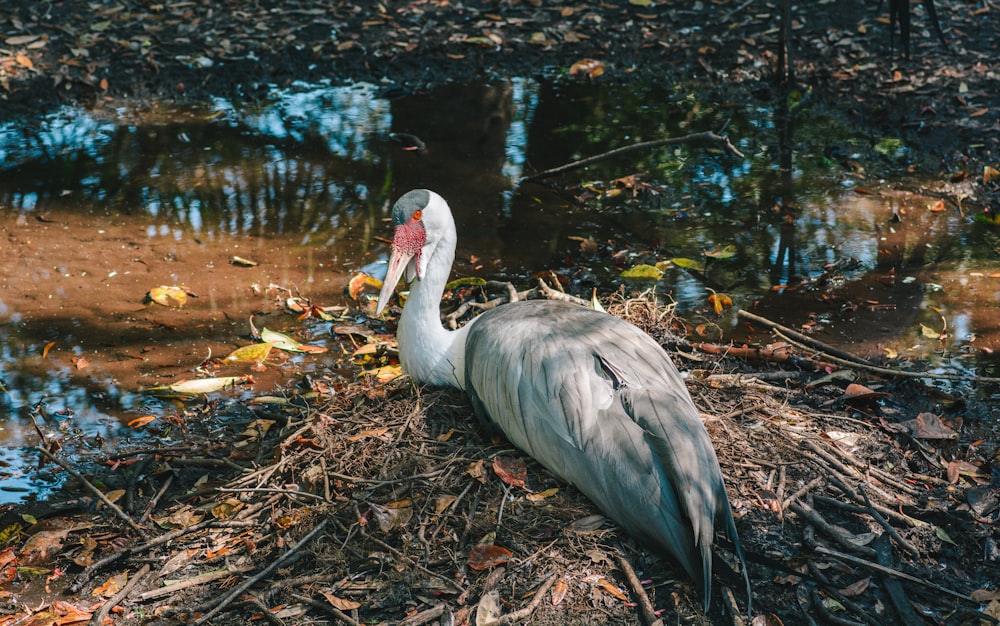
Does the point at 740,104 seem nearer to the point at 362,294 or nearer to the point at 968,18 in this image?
the point at 968,18

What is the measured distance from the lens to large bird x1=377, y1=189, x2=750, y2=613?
9.67ft

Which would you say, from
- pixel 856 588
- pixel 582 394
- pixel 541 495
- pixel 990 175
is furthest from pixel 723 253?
pixel 856 588

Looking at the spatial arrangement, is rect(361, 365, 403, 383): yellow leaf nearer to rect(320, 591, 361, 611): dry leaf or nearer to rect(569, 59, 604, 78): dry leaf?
rect(320, 591, 361, 611): dry leaf

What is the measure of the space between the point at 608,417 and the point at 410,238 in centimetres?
133

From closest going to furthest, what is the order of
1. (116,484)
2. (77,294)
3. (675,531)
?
(675,531) < (116,484) < (77,294)

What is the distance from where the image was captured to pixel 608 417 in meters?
3.16

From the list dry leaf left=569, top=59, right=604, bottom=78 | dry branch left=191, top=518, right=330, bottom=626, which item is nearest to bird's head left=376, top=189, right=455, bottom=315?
dry branch left=191, top=518, right=330, bottom=626

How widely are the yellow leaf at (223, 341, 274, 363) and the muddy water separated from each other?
77 millimetres

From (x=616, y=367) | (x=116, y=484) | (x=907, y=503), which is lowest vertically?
(x=116, y=484)

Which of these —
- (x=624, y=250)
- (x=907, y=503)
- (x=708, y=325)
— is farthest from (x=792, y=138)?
(x=907, y=503)

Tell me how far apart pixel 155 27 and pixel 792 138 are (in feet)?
22.0

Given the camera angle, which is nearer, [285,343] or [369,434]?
[369,434]

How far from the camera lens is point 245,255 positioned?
18.5 feet

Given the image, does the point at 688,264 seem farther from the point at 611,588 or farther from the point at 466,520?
the point at 611,588
